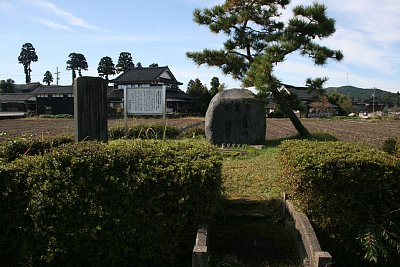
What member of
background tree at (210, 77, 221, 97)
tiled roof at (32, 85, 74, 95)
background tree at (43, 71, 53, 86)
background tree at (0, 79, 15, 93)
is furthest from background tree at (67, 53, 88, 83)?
background tree at (210, 77, 221, 97)

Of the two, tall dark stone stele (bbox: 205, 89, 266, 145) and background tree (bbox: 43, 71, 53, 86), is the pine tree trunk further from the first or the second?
background tree (bbox: 43, 71, 53, 86)

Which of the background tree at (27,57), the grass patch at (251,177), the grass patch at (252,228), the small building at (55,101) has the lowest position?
the grass patch at (252,228)

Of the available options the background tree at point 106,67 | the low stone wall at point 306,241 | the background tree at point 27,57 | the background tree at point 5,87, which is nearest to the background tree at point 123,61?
the background tree at point 106,67

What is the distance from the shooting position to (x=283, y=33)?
1211 centimetres

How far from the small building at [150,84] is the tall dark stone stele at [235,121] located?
3179cm

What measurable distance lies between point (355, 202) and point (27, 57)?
93.6 metres

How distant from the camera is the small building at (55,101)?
45.0 meters

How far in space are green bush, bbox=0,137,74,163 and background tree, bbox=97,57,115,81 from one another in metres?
58.8

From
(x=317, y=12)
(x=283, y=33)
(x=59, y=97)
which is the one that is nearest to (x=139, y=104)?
(x=283, y=33)

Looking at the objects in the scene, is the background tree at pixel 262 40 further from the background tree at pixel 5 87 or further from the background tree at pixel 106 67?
the background tree at pixel 5 87

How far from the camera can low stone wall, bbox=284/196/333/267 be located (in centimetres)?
285

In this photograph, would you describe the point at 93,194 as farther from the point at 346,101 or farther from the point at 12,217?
the point at 346,101

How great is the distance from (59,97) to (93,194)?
1809 inches

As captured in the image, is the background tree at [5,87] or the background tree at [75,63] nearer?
the background tree at [5,87]
